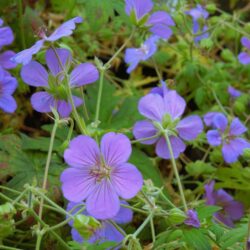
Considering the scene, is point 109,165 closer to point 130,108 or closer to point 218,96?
point 130,108

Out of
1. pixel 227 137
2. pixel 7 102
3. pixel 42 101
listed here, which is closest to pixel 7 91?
pixel 7 102

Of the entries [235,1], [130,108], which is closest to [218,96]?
Answer: [130,108]

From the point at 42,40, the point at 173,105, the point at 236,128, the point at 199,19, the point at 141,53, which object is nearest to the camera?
the point at 42,40

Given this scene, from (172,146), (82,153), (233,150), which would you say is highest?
(82,153)

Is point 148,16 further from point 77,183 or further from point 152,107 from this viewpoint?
point 77,183

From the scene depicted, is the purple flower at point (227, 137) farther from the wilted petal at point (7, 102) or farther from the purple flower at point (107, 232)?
the wilted petal at point (7, 102)

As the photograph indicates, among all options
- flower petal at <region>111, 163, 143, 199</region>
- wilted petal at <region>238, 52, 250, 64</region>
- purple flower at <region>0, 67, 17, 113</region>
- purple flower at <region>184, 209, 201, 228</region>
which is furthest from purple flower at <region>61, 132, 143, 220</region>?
wilted petal at <region>238, 52, 250, 64</region>
